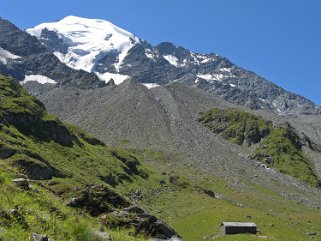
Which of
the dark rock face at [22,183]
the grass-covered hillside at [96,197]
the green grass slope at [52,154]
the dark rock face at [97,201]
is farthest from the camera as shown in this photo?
the green grass slope at [52,154]

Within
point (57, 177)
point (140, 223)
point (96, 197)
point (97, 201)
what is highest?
point (96, 197)

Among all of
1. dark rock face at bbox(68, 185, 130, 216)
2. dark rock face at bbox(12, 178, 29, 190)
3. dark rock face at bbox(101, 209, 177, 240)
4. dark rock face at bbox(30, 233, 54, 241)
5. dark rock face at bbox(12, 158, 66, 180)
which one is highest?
dark rock face at bbox(12, 178, 29, 190)

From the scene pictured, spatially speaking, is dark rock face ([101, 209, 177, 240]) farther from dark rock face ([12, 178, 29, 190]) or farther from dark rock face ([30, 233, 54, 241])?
dark rock face ([30, 233, 54, 241])

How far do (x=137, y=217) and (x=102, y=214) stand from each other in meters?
1.69

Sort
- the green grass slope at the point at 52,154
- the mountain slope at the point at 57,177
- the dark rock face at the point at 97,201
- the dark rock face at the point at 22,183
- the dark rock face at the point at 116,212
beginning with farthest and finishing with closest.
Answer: the green grass slope at the point at 52,154 → the dark rock face at the point at 97,201 → the dark rock face at the point at 116,212 → the dark rock face at the point at 22,183 → the mountain slope at the point at 57,177

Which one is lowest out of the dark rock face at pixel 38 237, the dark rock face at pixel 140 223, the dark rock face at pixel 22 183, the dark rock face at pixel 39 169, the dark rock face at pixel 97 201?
the dark rock face at pixel 39 169

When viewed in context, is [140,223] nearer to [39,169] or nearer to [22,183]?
[22,183]

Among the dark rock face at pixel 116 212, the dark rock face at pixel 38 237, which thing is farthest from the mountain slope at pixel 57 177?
the dark rock face at pixel 38 237

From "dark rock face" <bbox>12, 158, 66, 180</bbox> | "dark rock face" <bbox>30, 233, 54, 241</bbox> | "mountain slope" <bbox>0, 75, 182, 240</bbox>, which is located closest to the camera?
"dark rock face" <bbox>30, 233, 54, 241</bbox>

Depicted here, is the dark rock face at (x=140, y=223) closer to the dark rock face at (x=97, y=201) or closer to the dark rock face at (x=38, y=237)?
the dark rock face at (x=97, y=201)

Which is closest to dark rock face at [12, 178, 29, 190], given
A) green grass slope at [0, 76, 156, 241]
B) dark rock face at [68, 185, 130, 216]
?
green grass slope at [0, 76, 156, 241]

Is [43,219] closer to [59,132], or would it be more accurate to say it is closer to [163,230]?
[163,230]

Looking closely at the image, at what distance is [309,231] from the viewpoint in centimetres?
11331

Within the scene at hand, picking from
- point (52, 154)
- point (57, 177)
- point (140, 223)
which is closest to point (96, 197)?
point (140, 223)
